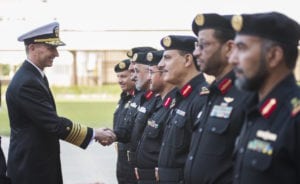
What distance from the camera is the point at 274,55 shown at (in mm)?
2781

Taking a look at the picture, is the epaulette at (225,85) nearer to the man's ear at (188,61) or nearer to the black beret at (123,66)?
the man's ear at (188,61)

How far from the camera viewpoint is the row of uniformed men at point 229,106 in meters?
2.70

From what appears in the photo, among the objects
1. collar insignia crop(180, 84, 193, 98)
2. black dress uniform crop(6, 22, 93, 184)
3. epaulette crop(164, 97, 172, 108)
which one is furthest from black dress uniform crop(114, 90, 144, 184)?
collar insignia crop(180, 84, 193, 98)

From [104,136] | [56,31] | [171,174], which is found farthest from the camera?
[104,136]

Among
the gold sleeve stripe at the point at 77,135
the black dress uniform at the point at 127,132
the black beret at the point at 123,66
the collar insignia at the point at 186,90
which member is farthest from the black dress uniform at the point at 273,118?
the black beret at the point at 123,66

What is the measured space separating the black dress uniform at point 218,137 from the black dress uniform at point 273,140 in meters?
0.43

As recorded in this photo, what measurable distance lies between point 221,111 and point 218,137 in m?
0.15

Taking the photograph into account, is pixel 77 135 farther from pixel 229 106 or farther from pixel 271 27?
pixel 271 27

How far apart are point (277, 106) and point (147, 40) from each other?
13.9m

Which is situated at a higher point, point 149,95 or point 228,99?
point 228,99

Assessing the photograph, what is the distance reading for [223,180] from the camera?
3.39 meters

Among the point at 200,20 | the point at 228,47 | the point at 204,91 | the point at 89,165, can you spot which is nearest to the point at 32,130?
the point at 204,91

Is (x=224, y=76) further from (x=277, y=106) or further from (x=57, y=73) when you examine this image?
(x=57, y=73)

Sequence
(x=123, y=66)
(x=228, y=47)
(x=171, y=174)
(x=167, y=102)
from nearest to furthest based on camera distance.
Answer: (x=228, y=47), (x=171, y=174), (x=167, y=102), (x=123, y=66)
